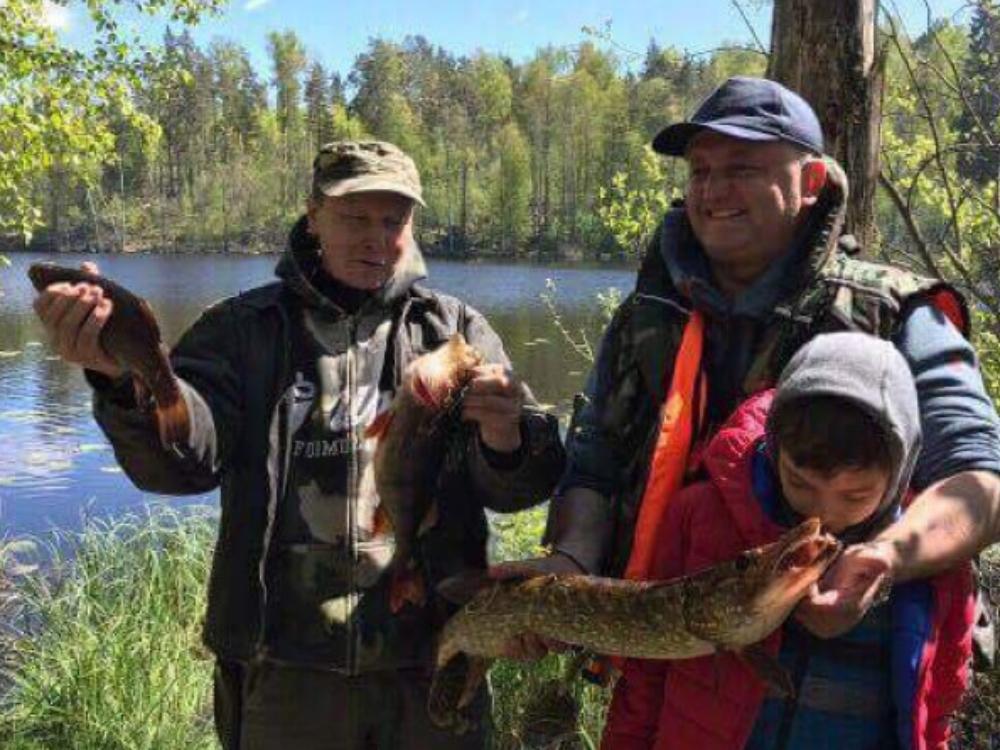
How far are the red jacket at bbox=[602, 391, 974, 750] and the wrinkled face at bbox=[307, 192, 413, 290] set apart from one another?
3.99 ft

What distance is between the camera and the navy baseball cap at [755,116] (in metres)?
2.31

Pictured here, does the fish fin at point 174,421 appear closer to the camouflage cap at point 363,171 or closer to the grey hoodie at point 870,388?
the camouflage cap at point 363,171

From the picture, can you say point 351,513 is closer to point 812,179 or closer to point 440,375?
point 440,375

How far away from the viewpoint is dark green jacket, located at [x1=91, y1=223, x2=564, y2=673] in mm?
2803

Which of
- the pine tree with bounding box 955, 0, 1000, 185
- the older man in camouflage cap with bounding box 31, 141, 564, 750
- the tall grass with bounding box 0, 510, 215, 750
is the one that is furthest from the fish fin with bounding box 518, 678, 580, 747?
the pine tree with bounding box 955, 0, 1000, 185

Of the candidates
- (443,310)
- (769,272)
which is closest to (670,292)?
(769,272)

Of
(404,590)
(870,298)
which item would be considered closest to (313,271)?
(404,590)

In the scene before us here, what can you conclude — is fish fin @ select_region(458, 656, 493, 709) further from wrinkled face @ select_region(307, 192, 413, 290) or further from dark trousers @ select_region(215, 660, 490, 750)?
wrinkled face @ select_region(307, 192, 413, 290)

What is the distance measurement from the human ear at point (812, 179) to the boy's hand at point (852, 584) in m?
0.93

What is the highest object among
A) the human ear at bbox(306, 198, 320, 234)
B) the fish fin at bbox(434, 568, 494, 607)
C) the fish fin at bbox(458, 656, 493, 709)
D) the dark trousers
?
the human ear at bbox(306, 198, 320, 234)

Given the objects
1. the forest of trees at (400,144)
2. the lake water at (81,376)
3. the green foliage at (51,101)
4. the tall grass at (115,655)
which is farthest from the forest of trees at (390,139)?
the tall grass at (115,655)

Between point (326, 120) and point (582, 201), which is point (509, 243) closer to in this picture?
point (582, 201)

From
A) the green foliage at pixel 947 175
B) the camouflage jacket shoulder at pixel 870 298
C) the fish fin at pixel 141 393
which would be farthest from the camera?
the green foliage at pixel 947 175

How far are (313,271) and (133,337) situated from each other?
29.5 inches
